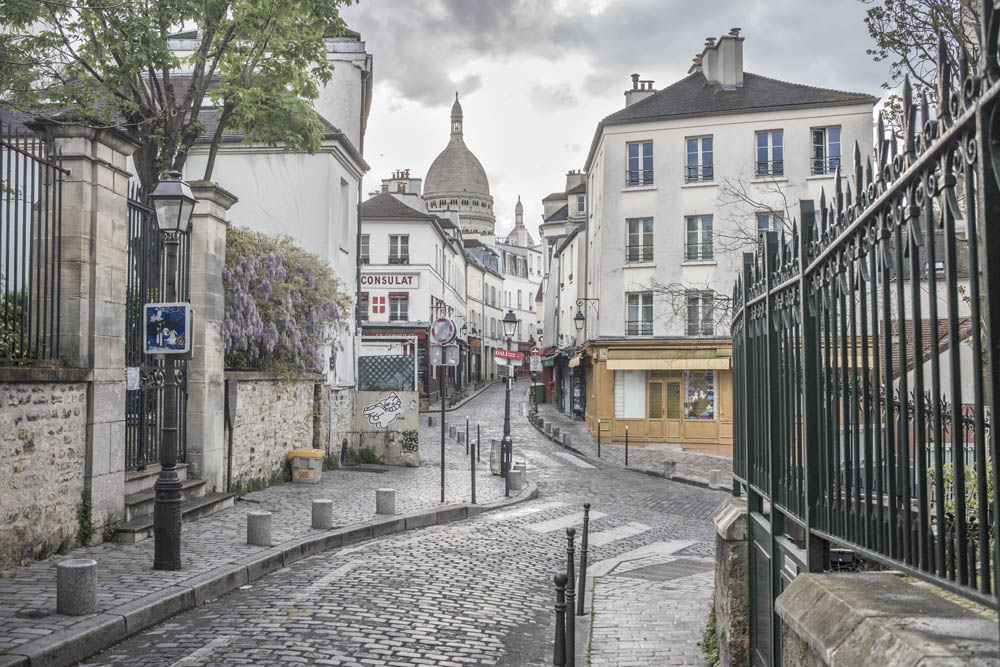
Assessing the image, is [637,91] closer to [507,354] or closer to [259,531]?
[507,354]

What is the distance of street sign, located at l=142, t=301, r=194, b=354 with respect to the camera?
9.16 metres

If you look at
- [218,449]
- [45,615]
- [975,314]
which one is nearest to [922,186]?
[975,314]

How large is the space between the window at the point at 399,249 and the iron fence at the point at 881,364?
4215cm

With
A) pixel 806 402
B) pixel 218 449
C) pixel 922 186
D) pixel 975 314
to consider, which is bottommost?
pixel 218 449

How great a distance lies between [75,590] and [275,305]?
11201 mm

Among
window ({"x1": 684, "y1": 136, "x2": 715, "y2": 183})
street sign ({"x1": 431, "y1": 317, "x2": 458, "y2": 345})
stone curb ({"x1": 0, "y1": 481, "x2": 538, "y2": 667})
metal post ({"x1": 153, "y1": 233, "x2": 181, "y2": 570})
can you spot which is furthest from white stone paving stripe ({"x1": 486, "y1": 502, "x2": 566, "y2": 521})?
window ({"x1": 684, "y1": 136, "x2": 715, "y2": 183})

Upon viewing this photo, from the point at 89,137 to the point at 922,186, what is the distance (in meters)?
9.68

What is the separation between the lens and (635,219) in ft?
102

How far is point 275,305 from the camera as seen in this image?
17.6 metres

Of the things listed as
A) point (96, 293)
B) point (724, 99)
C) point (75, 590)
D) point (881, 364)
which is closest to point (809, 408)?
point (881, 364)

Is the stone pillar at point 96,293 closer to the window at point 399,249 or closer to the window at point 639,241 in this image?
the window at point 639,241

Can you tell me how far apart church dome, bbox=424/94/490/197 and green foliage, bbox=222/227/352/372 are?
345 feet

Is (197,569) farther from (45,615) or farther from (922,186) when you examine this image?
(922,186)

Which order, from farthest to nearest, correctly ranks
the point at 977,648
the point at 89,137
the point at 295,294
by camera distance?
the point at 295,294, the point at 89,137, the point at 977,648
